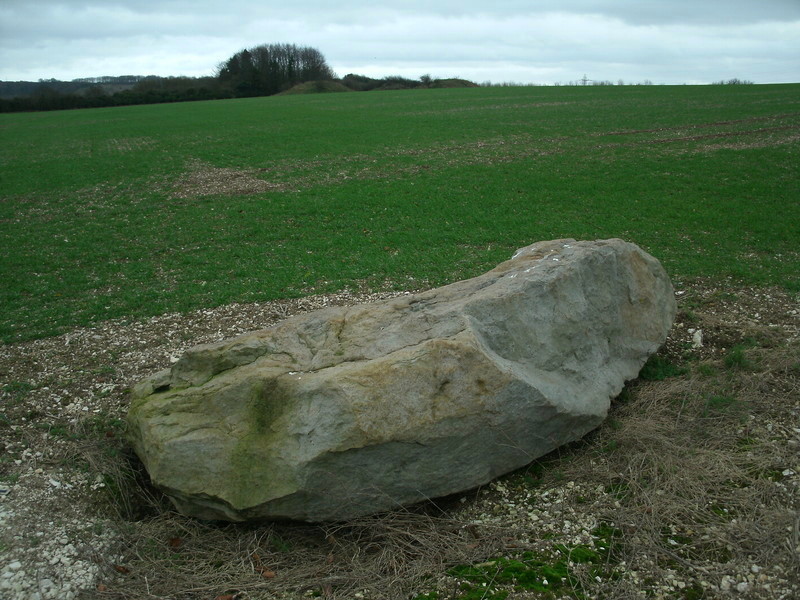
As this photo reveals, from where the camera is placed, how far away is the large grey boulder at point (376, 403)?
6613 mm

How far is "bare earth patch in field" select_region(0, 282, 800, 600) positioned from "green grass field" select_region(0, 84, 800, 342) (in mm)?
5176

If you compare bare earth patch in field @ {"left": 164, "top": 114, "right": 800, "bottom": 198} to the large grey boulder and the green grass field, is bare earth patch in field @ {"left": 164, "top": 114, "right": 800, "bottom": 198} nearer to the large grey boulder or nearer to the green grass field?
the green grass field

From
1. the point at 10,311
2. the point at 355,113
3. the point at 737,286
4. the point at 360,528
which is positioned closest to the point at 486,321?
the point at 360,528

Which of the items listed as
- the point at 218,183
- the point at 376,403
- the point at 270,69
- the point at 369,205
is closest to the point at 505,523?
the point at 376,403

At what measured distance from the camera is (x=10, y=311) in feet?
42.7

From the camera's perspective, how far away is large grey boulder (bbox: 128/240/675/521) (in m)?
6.61

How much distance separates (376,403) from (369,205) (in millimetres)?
14955

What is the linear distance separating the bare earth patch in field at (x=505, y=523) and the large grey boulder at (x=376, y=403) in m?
0.39

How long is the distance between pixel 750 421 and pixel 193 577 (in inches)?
279

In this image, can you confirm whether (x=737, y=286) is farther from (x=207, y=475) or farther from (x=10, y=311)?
(x=10, y=311)

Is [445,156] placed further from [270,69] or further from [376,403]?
[270,69]

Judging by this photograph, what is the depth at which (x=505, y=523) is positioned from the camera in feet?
22.3

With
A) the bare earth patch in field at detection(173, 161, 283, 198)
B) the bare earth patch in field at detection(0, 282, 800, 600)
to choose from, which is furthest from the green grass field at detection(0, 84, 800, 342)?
the bare earth patch in field at detection(0, 282, 800, 600)

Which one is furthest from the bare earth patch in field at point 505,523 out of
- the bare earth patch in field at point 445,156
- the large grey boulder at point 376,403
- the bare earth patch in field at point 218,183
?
the bare earth patch in field at point 445,156
